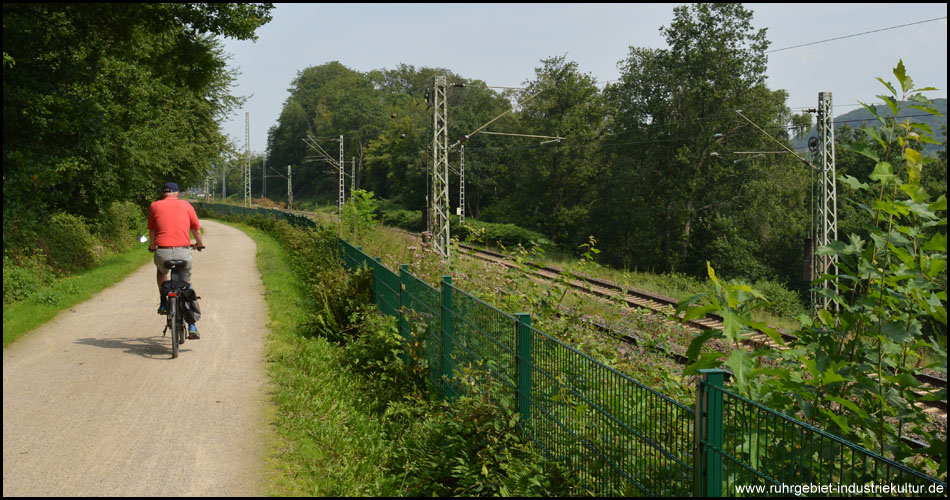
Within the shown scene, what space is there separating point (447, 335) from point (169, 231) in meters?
4.09

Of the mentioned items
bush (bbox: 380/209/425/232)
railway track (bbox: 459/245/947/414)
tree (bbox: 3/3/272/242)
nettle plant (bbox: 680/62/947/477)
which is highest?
tree (bbox: 3/3/272/242)

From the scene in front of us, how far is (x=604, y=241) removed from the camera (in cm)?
5675

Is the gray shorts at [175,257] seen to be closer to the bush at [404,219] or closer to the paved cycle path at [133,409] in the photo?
the paved cycle path at [133,409]

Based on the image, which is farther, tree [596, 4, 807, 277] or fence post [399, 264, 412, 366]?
tree [596, 4, 807, 277]

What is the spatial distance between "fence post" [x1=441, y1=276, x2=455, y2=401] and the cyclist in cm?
368

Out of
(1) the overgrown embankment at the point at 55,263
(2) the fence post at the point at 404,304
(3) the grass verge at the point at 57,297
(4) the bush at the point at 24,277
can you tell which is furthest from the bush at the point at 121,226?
(2) the fence post at the point at 404,304

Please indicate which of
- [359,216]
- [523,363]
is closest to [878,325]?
[523,363]

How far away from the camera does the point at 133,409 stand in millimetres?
6660

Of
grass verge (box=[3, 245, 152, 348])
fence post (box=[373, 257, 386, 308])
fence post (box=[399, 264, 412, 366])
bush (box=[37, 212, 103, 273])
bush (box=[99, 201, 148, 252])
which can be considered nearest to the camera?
fence post (box=[399, 264, 412, 366])

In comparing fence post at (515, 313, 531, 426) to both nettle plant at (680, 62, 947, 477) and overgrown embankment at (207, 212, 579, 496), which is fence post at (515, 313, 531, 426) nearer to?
overgrown embankment at (207, 212, 579, 496)

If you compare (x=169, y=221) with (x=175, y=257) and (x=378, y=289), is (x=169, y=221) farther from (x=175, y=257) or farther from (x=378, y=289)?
(x=378, y=289)

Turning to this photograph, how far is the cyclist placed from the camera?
887cm

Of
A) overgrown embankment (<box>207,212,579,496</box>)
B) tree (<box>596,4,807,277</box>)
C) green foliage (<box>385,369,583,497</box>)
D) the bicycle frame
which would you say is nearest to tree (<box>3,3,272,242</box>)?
the bicycle frame

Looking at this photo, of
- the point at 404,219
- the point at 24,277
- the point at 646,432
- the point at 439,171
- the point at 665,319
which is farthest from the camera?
the point at 404,219
